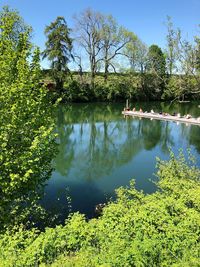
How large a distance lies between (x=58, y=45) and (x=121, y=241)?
52.0m

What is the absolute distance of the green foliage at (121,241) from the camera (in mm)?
6301

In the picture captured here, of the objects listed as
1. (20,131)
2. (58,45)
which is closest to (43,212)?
(20,131)

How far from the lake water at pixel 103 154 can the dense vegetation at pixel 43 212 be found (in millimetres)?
3065

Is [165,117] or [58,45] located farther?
[58,45]

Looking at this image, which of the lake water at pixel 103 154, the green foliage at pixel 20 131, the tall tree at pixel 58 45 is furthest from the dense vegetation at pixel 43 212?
the tall tree at pixel 58 45

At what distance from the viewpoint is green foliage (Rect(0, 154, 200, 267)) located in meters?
6.30

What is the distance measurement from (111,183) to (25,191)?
26.9 ft

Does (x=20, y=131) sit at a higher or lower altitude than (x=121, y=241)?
higher

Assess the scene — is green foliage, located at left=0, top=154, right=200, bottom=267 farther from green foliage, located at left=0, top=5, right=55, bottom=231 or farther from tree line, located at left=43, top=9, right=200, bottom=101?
tree line, located at left=43, top=9, right=200, bottom=101

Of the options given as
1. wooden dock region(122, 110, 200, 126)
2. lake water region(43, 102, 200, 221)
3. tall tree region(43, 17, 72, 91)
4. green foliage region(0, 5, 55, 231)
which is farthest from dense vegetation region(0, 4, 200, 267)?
tall tree region(43, 17, 72, 91)

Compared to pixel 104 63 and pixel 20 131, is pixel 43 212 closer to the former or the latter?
pixel 20 131

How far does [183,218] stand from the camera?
26.4ft

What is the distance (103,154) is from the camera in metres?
25.2

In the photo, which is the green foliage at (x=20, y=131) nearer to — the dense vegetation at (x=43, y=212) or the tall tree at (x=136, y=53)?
the dense vegetation at (x=43, y=212)
